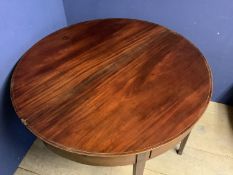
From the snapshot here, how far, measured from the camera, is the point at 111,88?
2.92 feet

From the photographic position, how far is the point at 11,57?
105 centimetres

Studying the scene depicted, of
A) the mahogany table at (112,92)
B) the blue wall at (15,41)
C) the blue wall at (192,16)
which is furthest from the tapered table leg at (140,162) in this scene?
the blue wall at (192,16)

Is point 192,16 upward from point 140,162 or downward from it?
upward

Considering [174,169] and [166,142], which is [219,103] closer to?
[174,169]

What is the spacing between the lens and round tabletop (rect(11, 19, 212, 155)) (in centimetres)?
76

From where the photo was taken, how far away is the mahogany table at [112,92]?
75 centimetres

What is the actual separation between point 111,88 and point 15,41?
18.8 inches

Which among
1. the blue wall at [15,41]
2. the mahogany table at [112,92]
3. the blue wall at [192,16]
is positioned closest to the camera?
the mahogany table at [112,92]

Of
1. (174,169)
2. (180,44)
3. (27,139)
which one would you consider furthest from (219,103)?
(27,139)

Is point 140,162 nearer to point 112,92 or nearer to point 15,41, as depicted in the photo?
point 112,92

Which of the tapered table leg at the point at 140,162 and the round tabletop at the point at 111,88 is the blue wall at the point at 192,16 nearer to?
the round tabletop at the point at 111,88

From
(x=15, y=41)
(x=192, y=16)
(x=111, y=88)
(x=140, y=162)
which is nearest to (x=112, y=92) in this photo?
(x=111, y=88)

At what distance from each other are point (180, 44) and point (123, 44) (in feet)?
0.77

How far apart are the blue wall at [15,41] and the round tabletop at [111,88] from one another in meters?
0.08
